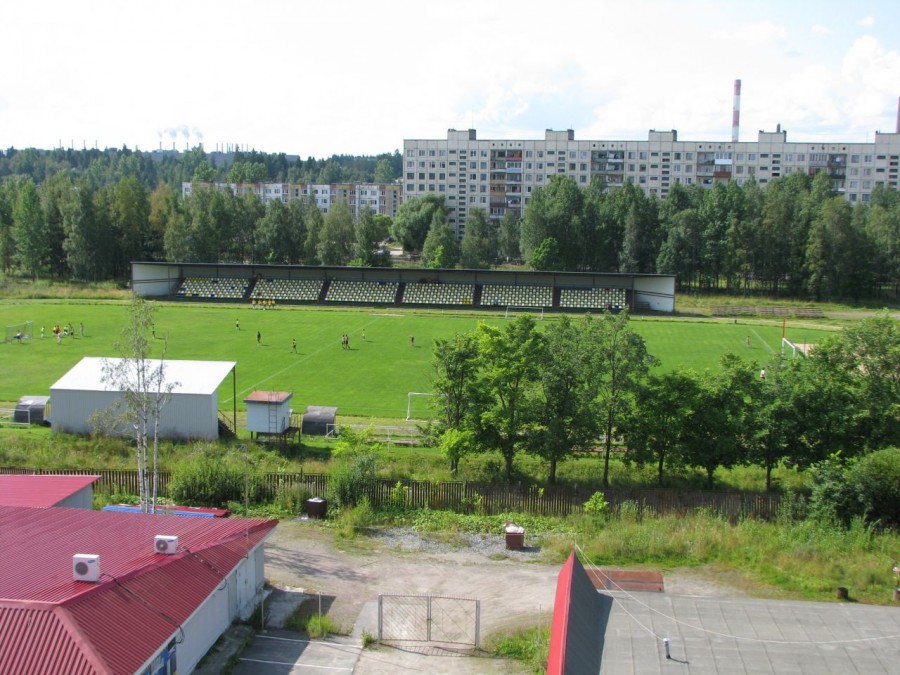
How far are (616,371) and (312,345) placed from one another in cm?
2839

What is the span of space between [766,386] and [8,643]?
23764 mm

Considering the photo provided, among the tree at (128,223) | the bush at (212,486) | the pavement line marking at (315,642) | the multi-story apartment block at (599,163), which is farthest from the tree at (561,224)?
the pavement line marking at (315,642)

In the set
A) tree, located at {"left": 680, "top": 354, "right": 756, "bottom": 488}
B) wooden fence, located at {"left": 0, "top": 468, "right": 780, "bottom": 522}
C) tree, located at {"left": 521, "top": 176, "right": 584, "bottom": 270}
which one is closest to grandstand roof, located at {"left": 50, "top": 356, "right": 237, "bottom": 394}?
wooden fence, located at {"left": 0, "top": 468, "right": 780, "bottom": 522}

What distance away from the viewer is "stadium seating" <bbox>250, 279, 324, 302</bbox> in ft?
251

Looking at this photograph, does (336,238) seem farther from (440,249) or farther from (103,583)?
(103,583)

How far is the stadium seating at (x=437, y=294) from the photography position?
76438mm

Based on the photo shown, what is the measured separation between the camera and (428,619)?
1711cm

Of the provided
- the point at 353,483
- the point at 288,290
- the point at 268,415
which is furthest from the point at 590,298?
the point at 353,483

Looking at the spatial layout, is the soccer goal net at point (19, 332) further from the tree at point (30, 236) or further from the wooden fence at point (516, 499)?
the tree at point (30, 236)

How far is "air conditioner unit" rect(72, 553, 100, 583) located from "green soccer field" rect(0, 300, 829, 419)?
21.8m

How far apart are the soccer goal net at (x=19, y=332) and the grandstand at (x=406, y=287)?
20808 mm

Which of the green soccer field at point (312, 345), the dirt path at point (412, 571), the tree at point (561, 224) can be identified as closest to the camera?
the dirt path at point (412, 571)

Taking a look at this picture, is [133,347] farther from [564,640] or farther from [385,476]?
[564,640]

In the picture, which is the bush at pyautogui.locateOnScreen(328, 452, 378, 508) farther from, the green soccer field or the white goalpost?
the white goalpost
